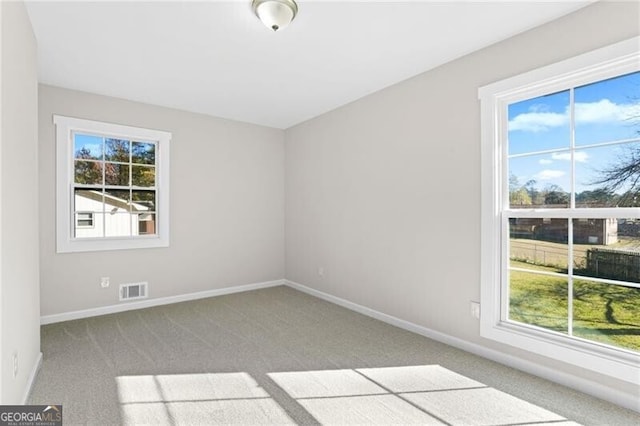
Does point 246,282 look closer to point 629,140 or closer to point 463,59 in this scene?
point 463,59

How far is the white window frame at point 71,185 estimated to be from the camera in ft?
11.7

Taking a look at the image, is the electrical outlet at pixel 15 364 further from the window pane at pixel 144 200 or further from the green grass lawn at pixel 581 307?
the green grass lawn at pixel 581 307

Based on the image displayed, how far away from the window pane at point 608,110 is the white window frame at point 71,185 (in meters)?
4.28

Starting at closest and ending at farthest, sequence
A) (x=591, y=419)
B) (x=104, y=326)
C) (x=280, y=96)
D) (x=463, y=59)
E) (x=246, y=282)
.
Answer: (x=591, y=419) < (x=463, y=59) < (x=104, y=326) < (x=280, y=96) < (x=246, y=282)

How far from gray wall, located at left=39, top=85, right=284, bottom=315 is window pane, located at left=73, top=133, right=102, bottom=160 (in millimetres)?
245

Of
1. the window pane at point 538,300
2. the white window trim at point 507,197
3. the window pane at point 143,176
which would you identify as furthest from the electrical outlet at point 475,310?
the window pane at point 143,176

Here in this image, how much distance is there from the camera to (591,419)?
192 cm

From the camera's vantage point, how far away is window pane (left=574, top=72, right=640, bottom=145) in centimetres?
212

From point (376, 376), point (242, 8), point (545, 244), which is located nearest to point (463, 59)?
point (545, 244)

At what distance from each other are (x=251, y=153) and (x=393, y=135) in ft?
7.75

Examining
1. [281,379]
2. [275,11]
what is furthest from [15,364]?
[275,11]

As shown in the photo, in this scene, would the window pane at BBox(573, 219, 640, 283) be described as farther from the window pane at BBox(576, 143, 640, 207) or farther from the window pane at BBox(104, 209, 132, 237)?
the window pane at BBox(104, 209, 132, 237)

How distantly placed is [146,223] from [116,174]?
2.27ft

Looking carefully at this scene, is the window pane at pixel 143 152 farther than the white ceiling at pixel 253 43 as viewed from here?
Yes
